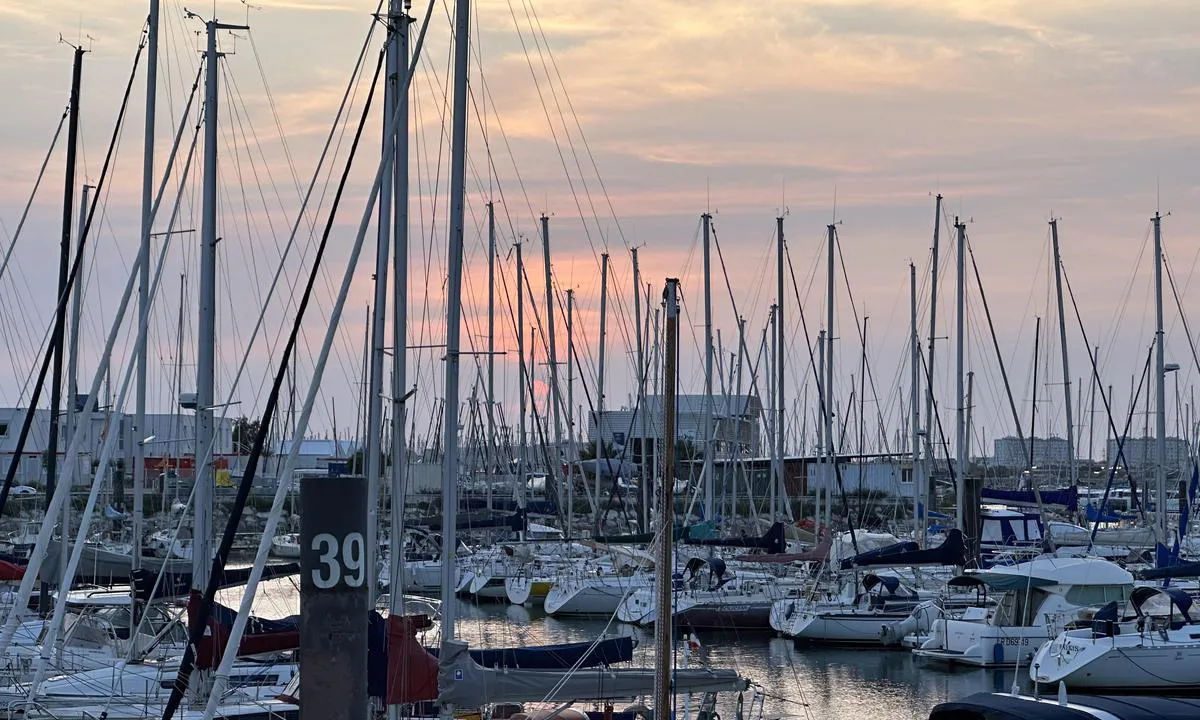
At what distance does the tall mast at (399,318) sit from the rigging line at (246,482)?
382 millimetres

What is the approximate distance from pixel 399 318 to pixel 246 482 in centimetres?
386

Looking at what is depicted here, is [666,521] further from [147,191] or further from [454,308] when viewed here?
[147,191]

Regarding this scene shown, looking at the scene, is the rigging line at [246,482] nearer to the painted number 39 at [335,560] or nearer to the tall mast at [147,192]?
the painted number 39 at [335,560]

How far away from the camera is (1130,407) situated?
6725 centimetres

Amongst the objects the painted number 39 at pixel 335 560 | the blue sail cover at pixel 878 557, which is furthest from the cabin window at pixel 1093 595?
the painted number 39 at pixel 335 560

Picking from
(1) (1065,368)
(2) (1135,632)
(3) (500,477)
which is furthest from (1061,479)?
(2) (1135,632)

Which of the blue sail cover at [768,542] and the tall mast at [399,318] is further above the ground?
the tall mast at [399,318]

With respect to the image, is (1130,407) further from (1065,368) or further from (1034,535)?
(1034,535)

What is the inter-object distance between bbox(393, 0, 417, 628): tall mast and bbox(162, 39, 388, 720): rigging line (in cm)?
38

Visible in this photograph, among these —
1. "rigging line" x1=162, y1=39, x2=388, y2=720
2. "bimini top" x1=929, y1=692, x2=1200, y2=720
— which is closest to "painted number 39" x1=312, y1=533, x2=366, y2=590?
"rigging line" x1=162, y1=39, x2=388, y2=720

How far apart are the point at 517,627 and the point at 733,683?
1017 inches

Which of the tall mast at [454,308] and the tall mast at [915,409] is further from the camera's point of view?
the tall mast at [915,409]

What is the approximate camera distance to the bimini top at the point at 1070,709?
17688 millimetres

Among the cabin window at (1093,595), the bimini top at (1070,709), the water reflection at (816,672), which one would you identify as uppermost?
the bimini top at (1070,709)
